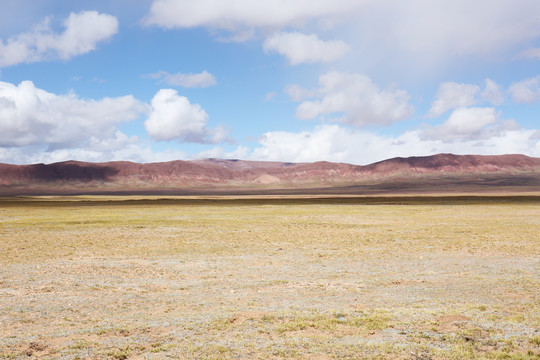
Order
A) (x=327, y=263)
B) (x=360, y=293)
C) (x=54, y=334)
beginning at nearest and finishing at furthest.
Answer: (x=54, y=334) → (x=360, y=293) → (x=327, y=263)

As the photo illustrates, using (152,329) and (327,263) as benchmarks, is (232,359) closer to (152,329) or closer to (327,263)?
(152,329)

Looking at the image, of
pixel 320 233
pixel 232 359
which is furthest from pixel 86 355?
pixel 320 233

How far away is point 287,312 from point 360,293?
3599 mm

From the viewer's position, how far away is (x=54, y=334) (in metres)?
A: 10.9

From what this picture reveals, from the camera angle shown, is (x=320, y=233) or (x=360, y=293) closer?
(x=360, y=293)

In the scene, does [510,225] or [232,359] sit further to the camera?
[510,225]

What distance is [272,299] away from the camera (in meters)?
14.4

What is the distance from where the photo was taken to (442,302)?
1373 centimetres

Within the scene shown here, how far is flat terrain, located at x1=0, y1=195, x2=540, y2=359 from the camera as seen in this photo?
9.92 metres

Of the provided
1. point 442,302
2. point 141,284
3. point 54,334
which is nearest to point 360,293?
point 442,302

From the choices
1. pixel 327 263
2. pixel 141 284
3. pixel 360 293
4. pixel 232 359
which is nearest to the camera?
pixel 232 359

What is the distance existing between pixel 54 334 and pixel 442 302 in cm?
1079

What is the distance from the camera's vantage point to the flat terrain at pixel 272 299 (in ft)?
32.6

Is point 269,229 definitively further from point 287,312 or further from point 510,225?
point 287,312
